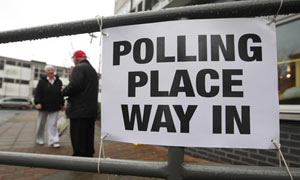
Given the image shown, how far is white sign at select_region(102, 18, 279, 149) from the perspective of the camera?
760 millimetres

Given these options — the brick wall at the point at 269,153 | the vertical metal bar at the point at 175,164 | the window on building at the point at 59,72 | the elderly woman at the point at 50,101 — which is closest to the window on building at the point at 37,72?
the window on building at the point at 59,72

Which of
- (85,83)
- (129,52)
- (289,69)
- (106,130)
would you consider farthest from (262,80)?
(289,69)

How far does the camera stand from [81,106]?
2.81m

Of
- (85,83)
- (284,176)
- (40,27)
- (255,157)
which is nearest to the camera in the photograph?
(284,176)

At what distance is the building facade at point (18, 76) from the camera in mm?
38312

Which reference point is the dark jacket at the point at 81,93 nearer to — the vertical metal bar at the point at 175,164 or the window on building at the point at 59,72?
the vertical metal bar at the point at 175,164

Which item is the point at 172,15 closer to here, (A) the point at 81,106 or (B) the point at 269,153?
(A) the point at 81,106

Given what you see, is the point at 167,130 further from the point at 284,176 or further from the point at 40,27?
the point at 40,27

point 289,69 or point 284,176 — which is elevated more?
point 289,69

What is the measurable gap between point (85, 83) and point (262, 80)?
260 centimetres

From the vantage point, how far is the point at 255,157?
10.4ft

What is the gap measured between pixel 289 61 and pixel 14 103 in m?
30.2

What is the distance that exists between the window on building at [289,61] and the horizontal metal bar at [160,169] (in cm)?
279

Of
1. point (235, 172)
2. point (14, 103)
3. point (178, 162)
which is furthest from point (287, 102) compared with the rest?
point (14, 103)
